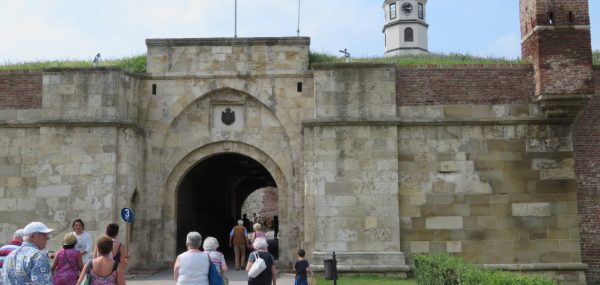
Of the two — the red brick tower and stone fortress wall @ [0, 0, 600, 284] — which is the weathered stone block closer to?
stone fortress wall @ [0, 0, 600, 284]

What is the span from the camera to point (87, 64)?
1702 centimetres

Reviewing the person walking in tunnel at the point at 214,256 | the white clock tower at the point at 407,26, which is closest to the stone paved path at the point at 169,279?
the person walking in tunnel at the point at 214,256

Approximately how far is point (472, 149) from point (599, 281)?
4.11m

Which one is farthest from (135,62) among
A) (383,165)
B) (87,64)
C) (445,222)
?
(445,222)

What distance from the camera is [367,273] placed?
13.8 m

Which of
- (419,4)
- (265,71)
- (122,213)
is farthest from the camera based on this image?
(419,4)

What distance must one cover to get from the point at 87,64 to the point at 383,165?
27.4 feet

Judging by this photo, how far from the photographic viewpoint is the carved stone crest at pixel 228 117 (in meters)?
15.5

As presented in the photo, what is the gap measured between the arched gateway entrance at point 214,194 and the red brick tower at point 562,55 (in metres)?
7.52

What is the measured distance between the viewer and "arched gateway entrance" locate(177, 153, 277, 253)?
17062 millimetres

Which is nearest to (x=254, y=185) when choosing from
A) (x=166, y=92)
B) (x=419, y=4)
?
(x=166, y=92)

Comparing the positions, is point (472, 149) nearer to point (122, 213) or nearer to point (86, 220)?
point (122, 213)

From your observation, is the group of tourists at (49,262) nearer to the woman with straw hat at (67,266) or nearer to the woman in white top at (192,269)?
the woman with straw hat at (67,266)

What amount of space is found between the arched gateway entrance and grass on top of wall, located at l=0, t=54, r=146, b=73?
291 cm
